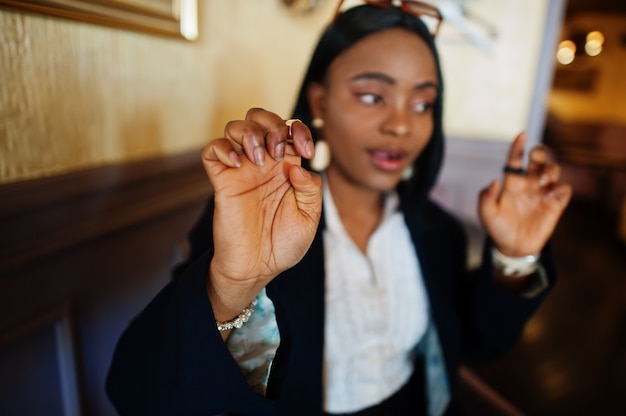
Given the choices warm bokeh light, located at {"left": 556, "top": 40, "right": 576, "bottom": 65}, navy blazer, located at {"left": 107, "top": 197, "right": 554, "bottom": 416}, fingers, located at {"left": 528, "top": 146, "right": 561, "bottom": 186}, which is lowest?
navy blazer, located at {"left": 107, "top": 197, "right": 554, "bottom": 416}

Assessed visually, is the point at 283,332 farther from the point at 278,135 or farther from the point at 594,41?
the point at 594,41

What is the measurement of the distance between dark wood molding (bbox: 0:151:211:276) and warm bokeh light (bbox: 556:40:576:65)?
26.2ft

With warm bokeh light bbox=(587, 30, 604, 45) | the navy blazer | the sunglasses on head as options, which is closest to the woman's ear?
the sunglasses on head

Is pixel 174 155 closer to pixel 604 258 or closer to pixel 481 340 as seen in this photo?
pixel 481 340

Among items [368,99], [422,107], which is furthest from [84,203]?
[422,107]

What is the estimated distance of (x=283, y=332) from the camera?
52 cm

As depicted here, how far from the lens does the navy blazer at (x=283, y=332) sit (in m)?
0.46

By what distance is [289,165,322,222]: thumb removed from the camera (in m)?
0.43

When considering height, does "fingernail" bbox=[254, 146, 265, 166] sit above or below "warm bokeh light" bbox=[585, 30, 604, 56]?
below

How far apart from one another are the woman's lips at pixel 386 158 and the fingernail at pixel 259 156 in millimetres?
383

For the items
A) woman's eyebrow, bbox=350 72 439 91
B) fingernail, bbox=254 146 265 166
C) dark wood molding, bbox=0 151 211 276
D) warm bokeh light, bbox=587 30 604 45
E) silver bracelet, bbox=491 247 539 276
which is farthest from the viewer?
warm bokeh light, bbox=587 30 604 45

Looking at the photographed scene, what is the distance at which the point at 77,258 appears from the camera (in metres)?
0.69

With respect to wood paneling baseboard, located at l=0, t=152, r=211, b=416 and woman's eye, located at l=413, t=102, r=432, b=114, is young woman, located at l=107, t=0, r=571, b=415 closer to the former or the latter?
woman's eye, located at l=413, t=102, r=432, b=114

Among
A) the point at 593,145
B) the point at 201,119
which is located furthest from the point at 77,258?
the point at 593,145
